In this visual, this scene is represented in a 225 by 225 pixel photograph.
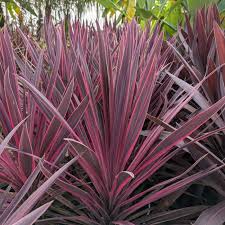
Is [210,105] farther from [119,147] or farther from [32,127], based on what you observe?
[32,127]

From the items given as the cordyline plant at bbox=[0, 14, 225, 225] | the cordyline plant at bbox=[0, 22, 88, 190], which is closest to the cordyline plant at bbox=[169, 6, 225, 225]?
the cordyline plant at bbox=[0, 14, 225, 225]

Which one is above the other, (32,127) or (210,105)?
(210,105)

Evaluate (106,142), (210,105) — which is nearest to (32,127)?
Answer: (106,142)

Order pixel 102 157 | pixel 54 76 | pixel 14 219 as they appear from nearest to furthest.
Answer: pixel 14 219
pixel 102 157
pixel 54 76

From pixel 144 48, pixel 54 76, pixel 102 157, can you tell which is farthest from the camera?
pixel 144 48

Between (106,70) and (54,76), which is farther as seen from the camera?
(54,76)

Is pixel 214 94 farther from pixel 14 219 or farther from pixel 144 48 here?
pixel 14 219

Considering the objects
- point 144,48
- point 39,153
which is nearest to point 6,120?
point 39,153

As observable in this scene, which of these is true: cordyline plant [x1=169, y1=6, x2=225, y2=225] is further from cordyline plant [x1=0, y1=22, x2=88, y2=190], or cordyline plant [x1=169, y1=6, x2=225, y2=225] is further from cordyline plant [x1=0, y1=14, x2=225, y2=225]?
cordyline plant [x1=0, y1=22, x2=88, y2=190]

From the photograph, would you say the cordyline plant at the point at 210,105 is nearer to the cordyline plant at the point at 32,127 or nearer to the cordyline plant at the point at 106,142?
the cordyline plant at the point at 106,142

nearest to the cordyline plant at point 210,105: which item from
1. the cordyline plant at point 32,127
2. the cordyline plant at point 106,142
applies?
the cordyline plant at point 106,142

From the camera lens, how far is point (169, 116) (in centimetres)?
69

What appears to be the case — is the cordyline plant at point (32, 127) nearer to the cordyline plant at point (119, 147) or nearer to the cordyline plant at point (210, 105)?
the cordyline plant at point (119, 147)

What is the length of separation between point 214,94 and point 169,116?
189 mm
